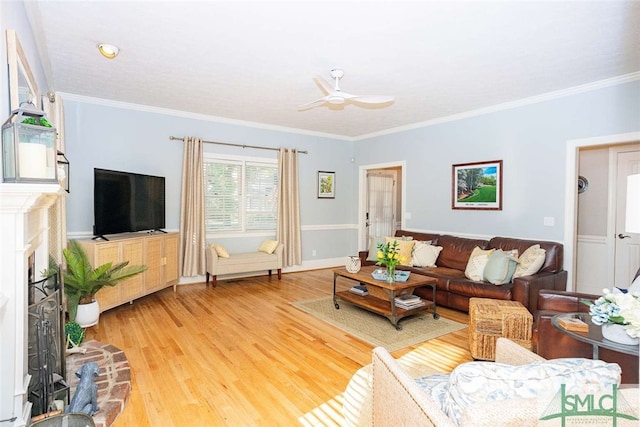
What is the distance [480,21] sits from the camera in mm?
2553

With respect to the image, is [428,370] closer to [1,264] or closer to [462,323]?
[462,323]

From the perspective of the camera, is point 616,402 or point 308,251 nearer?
point 616,402

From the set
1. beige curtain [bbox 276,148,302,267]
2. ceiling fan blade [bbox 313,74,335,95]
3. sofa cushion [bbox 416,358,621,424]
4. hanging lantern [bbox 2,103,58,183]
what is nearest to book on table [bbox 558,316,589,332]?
sofa cushion [bbox 416,358,621,424]

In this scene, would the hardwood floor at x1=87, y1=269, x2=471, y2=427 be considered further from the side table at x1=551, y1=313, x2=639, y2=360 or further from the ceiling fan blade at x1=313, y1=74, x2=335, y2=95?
the ceiling fan blade at x1=313, y1=74, x2=335, y2=95

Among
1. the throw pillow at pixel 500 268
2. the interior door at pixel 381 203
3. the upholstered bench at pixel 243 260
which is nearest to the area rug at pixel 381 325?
the throw pillow at pixel 500 268

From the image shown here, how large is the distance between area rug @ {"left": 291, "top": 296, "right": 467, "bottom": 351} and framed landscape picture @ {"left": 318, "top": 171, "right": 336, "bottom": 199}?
113 inches

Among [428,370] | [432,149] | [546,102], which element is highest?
[546,102]

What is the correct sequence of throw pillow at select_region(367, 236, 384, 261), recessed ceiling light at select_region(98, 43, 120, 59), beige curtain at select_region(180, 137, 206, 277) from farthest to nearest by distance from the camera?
throw pillow at select_region(367, 236, 384, 261), beige curtain at select_region(180, 137, 206, 277), recessed ceiling light at select_region(98, 43, 120, 59)

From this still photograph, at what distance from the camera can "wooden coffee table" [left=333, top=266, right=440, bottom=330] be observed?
3570mm

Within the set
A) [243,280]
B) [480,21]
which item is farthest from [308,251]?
[480,21]

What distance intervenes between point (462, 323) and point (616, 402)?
2912 millimetres

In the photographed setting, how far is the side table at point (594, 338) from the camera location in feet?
5.85

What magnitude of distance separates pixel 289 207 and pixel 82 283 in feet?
11.6

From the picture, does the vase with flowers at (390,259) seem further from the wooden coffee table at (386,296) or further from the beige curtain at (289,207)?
the beige curtain at (289,207)
